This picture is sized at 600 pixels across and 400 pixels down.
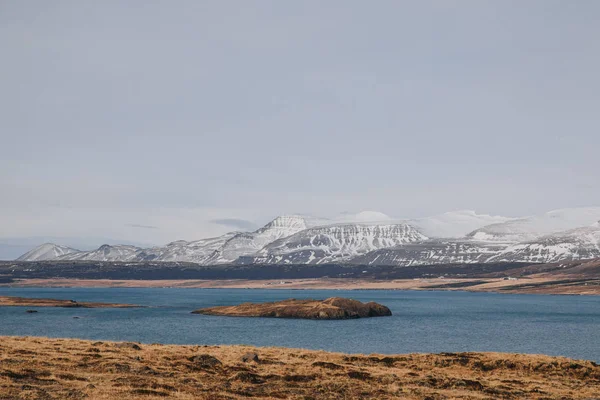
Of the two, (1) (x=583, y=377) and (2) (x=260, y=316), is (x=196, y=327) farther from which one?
(1) (x=583, y=377)

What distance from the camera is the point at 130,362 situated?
50469 millimetres

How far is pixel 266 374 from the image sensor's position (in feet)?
160

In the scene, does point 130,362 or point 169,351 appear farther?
point 169,351

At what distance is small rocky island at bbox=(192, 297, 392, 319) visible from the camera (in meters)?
163

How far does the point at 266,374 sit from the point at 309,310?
117 m

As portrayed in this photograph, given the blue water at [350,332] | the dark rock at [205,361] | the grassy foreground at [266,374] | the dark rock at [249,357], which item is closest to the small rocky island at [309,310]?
the blue water at [350,332]

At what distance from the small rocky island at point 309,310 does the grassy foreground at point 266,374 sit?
321ft

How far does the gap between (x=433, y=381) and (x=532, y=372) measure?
46.3ft

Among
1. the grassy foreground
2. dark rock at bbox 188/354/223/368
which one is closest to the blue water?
the grassy foreground

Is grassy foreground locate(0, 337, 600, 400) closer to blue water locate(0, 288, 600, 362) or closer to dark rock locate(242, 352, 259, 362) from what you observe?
dark rock locate(242, 352, 259, 362)

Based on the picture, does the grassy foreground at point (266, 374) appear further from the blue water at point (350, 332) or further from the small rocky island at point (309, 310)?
the small rocky island at point (309, 310)

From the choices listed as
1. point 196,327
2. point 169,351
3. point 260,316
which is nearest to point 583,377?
point 169,351

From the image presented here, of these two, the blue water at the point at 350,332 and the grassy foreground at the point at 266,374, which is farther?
the blue water at the point at 350,332

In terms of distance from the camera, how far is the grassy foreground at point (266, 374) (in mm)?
40094
